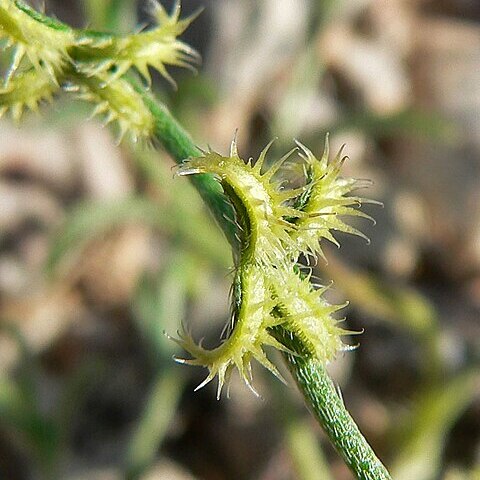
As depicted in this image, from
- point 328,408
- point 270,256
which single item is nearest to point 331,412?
point 328,408

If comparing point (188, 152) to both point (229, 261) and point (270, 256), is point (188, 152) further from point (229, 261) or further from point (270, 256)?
point (229, 261)

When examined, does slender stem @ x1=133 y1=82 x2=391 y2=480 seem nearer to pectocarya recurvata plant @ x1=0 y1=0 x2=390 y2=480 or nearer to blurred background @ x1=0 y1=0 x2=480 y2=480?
pectocarya recurvata plant @ x1=0 y1=0 x2=390 y2=480

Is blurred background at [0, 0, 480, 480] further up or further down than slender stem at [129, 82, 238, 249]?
further down

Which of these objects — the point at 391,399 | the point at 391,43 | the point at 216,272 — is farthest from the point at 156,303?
the point at 391,43

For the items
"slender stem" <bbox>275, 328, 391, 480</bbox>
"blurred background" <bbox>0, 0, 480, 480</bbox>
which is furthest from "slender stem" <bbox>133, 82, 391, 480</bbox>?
"blurred background" <bbox>0, 0, 480, 480</bbox>

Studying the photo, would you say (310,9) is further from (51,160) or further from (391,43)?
(51,160)

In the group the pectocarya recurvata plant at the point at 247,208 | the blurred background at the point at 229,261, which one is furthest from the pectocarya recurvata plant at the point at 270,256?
the blurred background at the point at 229,261
